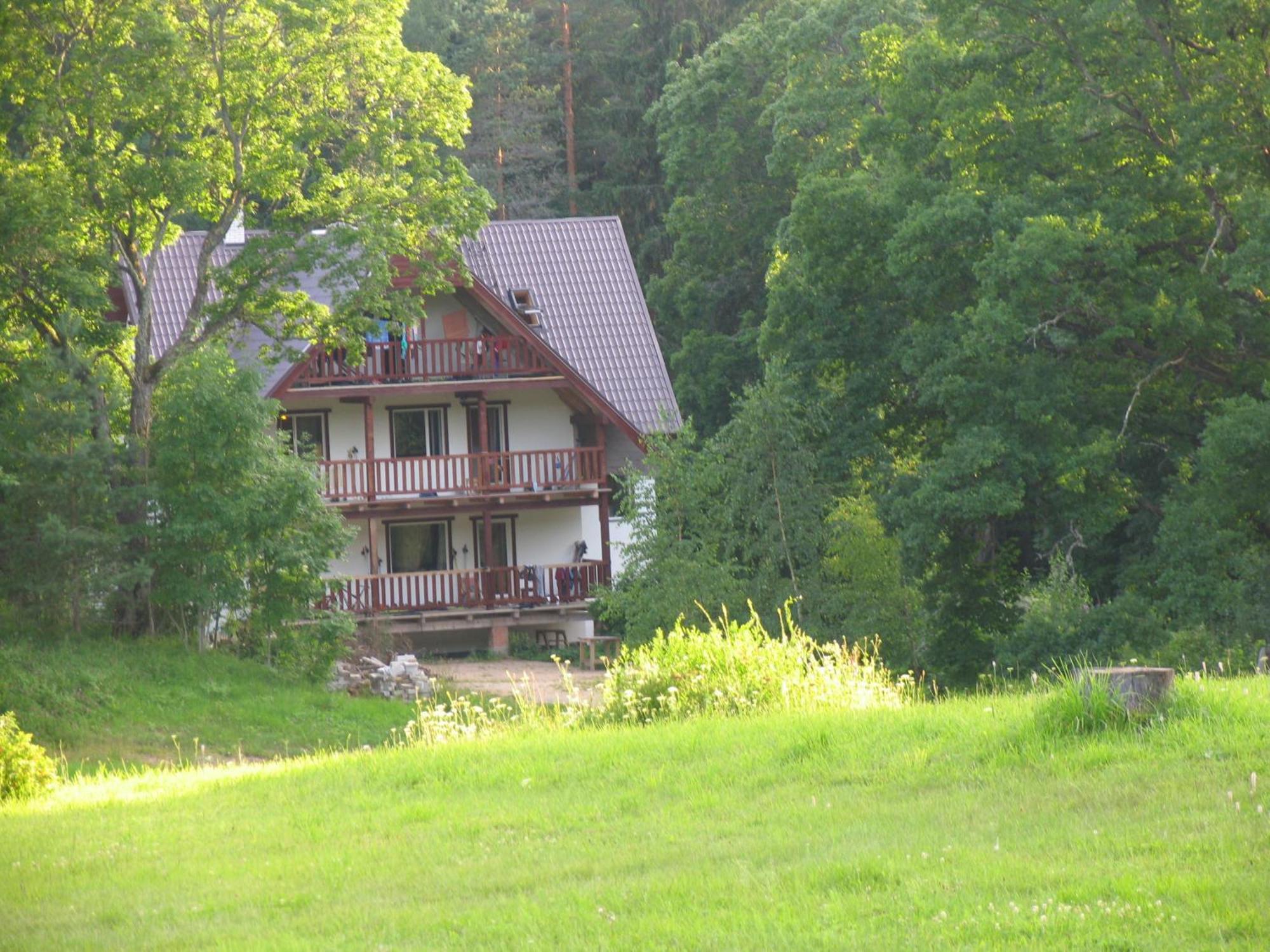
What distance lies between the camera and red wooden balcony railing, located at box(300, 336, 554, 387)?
34.7 meters

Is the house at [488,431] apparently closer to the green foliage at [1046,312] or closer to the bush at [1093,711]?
the green foliage at [1046,312]

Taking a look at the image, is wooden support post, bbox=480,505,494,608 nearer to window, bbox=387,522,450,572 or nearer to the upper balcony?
window, bbox=387,522,450,572

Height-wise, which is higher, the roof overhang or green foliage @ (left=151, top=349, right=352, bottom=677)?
the roof overhang

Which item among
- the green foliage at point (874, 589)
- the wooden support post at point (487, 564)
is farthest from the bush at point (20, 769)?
the wooden support post at point (487, 564)

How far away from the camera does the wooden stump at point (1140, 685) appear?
9.15 meters

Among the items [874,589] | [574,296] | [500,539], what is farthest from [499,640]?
[874,589]

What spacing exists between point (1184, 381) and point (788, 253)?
35.8ft

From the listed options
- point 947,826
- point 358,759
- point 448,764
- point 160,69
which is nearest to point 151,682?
point 160,69

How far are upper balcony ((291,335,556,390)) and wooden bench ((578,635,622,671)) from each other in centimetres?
598

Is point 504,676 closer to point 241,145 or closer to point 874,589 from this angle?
point 874,589

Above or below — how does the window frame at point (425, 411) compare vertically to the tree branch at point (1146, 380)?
above

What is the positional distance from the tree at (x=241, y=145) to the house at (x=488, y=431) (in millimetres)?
5146

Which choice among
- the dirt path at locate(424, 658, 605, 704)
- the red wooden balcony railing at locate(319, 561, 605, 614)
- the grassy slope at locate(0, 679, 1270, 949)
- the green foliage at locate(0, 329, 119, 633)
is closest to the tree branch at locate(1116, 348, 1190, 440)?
the dirt path at locate(424, 658, 605, 704)

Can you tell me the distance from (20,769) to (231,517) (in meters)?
11.9
